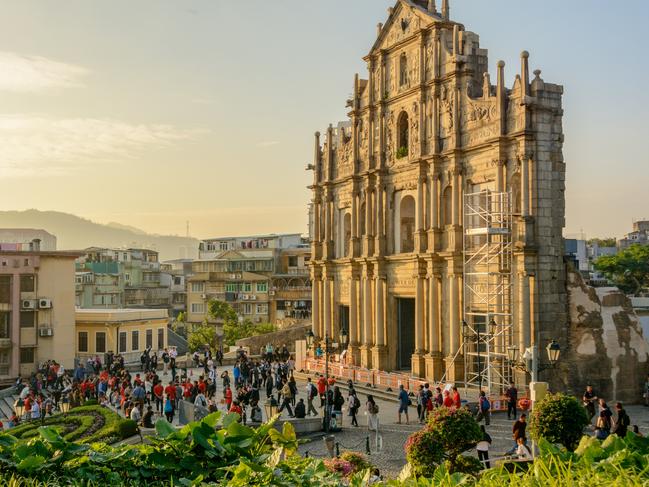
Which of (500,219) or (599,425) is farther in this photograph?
(500,219)

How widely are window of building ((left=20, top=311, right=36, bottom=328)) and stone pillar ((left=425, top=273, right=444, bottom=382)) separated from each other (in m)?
25.2

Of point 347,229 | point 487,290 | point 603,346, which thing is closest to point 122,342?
point 347,229

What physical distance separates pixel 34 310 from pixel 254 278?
32.0 metres

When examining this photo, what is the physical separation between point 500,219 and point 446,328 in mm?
6458

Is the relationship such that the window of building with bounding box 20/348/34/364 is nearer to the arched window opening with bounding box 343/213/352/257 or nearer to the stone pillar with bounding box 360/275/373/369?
the arched window opening with bounding box 343/213/352/257

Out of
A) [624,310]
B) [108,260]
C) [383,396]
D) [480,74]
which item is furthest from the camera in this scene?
[108,260]

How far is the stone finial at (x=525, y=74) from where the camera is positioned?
1171 inches

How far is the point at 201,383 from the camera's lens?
30.2 meters

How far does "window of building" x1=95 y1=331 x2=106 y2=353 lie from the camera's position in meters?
50.2

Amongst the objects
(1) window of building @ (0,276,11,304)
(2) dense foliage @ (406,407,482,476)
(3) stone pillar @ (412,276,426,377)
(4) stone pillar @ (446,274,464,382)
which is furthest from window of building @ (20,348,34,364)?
(2) dense foliage @ (406,407,482,476)

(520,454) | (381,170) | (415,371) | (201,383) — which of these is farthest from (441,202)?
(520,454)

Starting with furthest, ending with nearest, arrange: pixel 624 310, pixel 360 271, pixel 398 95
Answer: pixel 360 271
pixel 398 95
pixel 624 310

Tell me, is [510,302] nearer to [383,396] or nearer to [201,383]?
[383,396]

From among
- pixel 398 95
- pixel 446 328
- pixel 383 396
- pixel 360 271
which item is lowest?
pixel 383 396
